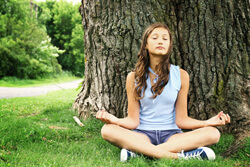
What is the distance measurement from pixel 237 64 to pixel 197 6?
101 cm

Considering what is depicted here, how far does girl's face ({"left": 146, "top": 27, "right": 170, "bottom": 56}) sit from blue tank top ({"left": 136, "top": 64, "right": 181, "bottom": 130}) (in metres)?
0.36

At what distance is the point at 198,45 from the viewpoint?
3.66 meters

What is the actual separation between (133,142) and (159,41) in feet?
4.08

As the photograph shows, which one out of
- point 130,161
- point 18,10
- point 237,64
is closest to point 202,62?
point 237,64

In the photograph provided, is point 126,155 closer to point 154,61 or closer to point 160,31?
point 154,61

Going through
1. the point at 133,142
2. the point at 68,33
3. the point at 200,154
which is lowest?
the point at 200,154

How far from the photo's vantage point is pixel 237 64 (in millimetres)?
3605

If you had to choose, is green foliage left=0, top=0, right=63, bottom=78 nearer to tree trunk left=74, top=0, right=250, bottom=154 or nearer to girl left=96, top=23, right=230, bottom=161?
tree trunk left=74, top=0, right=250, bottom=154

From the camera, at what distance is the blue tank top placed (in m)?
3.12

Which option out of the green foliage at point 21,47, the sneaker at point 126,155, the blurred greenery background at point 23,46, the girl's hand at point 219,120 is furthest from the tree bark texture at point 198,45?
the green foliage at point 21,47

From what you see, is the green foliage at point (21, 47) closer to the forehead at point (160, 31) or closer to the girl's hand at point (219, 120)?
the forehead at point (160, 31)

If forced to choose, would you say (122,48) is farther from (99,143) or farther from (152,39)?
(99,143)

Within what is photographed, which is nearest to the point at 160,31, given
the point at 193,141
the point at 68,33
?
the point at 193,141

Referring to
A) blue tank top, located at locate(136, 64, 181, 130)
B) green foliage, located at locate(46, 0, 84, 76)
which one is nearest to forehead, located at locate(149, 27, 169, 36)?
blue tank top, located at locate(136, 64, 181, 130)
